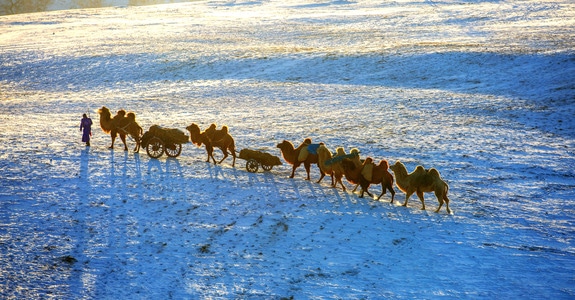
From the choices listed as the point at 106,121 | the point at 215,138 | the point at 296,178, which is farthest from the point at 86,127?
the point at 296,178

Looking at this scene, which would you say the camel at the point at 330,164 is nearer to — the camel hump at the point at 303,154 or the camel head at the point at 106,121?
the camel hump at the point at 303,154

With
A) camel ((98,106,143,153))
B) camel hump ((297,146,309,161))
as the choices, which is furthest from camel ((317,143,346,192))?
camel ((98,106,143,153))

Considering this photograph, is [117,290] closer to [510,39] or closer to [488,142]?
[488,142]

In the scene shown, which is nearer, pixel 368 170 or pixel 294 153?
pixel 368 170

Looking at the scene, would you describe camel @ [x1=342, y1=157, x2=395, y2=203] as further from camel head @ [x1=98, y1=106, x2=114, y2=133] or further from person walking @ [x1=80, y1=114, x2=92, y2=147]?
person walking @ [x1=80, y1=114, x2=92, y2=147]

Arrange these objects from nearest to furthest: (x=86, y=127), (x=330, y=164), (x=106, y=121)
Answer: (x=330, y=164)
(x=106, y=121)
(x=86, y=127)

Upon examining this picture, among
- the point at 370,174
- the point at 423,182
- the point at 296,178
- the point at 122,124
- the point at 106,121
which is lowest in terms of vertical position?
the point at 296,178

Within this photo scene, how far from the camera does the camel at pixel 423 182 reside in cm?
1270

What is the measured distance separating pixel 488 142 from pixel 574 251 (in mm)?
8860

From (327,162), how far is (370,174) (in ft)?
4.44

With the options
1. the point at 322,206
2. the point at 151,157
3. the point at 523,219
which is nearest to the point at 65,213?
the point at 151,157

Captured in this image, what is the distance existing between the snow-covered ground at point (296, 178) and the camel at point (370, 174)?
0.49 meters

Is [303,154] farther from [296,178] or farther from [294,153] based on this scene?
[296,178]

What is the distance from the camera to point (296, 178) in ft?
51.3
